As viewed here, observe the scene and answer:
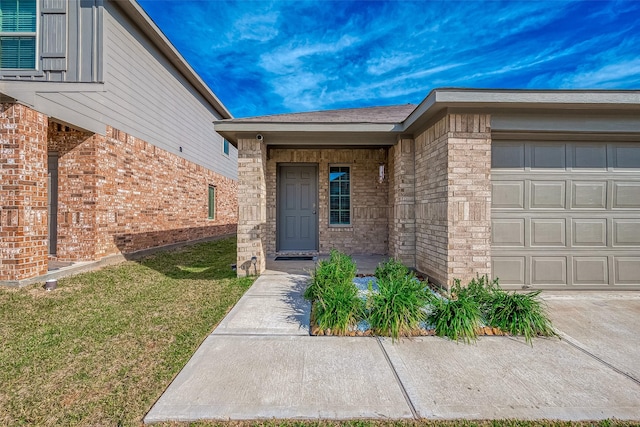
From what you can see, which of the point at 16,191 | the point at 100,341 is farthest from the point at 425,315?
the point at 16,191

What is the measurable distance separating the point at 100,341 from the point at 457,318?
12.3 ft

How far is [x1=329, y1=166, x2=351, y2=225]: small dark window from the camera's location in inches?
310

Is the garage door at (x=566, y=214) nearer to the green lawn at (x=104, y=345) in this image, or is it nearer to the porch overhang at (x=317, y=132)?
the porch overhang at (x=317, y=132)

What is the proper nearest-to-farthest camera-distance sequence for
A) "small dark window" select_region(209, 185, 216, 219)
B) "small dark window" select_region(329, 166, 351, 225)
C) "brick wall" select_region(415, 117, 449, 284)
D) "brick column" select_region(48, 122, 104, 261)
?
"brick wall" select_region(415, 117, 449, 284)
"brick column" select_region(48, 122, 104, 261)
"small dark window" select_region(329, 166, 351, 225)
"small dark window" select_region(209, 185, 216, 219)

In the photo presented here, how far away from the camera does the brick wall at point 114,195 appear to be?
20.3 ft

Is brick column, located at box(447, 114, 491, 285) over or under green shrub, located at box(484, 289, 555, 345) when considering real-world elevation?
over

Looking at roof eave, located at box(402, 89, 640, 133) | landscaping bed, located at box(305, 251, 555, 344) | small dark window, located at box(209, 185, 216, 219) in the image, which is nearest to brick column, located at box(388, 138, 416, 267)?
roof eave, located at box(402, 89, 640, 133)

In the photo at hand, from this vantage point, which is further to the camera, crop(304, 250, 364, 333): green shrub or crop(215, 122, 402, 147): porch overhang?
crop(215, 122, 402, 147): porch overhang

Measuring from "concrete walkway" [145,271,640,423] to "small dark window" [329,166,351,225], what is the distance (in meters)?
4.61

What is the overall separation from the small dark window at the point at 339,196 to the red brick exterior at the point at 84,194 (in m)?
5.11

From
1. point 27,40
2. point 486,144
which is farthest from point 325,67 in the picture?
point 486,144

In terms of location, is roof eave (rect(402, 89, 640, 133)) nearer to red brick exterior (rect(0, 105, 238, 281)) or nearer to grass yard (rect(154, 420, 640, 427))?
grass yard (rect(154, 420, 640, 427))

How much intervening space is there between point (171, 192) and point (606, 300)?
1041 centimetres

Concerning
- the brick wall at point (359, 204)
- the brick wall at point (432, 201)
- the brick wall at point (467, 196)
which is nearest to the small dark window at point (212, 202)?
the brick wall at point (359, 204)
